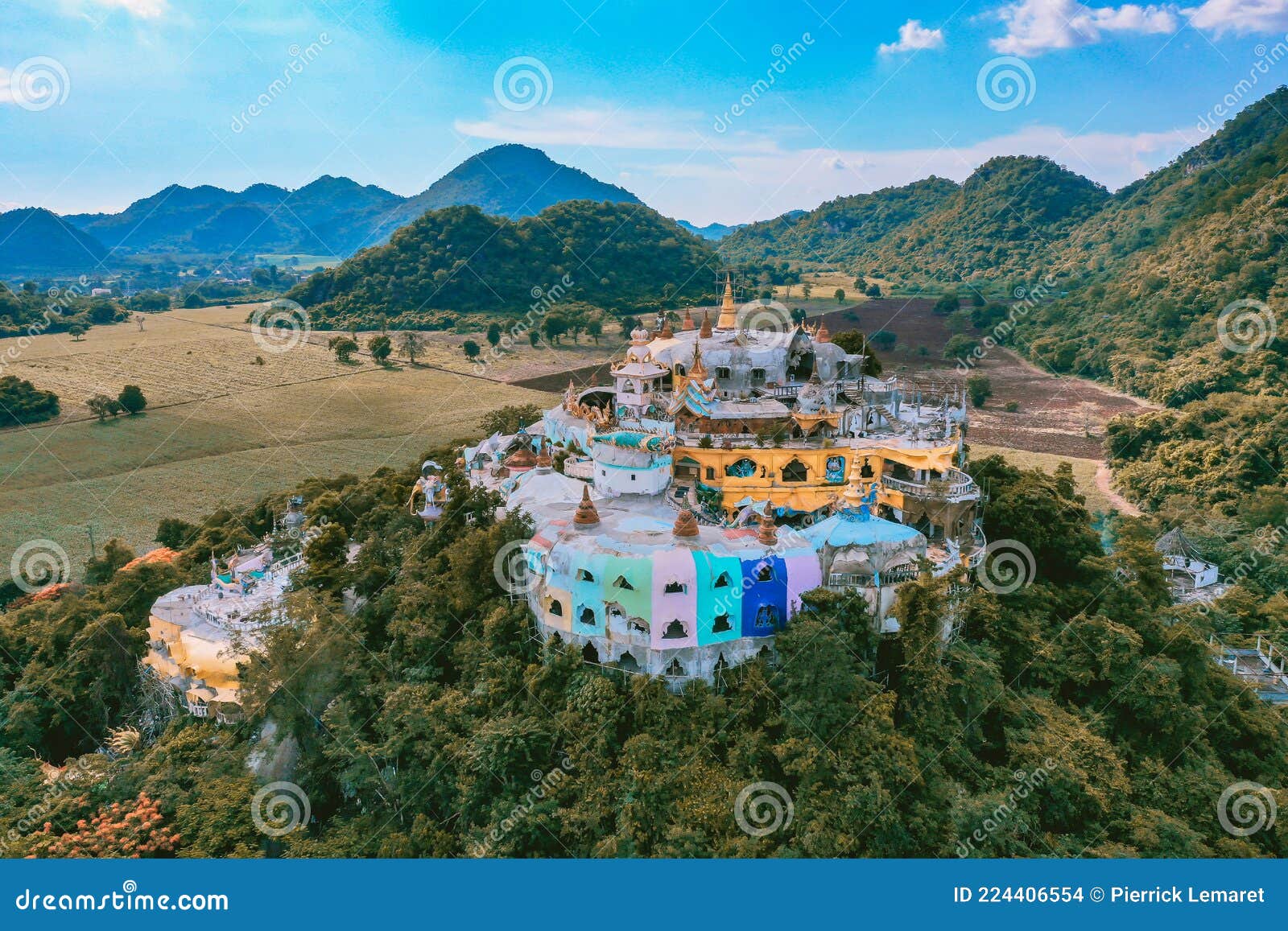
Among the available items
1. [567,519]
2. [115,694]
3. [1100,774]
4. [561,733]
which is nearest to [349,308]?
[115,694]

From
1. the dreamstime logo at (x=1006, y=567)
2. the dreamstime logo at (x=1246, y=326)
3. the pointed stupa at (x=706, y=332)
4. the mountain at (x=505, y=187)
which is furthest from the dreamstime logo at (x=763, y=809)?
the mountain at (x=505, y=187)

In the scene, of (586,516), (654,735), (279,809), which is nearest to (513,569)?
(586,516)

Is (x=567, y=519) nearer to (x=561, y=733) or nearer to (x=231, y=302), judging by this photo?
(x=561, y=733)

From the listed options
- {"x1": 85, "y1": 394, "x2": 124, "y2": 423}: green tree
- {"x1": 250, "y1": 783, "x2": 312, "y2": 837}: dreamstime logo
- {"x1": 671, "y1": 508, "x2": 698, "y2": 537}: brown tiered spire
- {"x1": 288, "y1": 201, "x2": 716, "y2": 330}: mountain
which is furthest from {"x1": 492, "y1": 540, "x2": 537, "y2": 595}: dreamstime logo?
{"x1": 288, "y1": 201, "x2": 716, "y2": 330}: mountain

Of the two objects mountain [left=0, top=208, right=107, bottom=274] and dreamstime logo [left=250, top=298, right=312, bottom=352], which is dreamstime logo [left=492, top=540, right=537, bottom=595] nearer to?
dreamstime logo [left=250, top=298, right=312, bottom=352]

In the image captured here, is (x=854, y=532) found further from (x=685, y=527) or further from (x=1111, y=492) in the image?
(x=1111, y=492)

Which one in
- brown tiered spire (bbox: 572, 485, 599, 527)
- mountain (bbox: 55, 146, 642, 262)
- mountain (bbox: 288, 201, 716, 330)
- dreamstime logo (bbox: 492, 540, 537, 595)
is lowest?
dreamstime logo (bbox: 492, 540, 537, 595)

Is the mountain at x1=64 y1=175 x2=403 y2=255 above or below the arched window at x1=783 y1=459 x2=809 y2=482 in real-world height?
above
